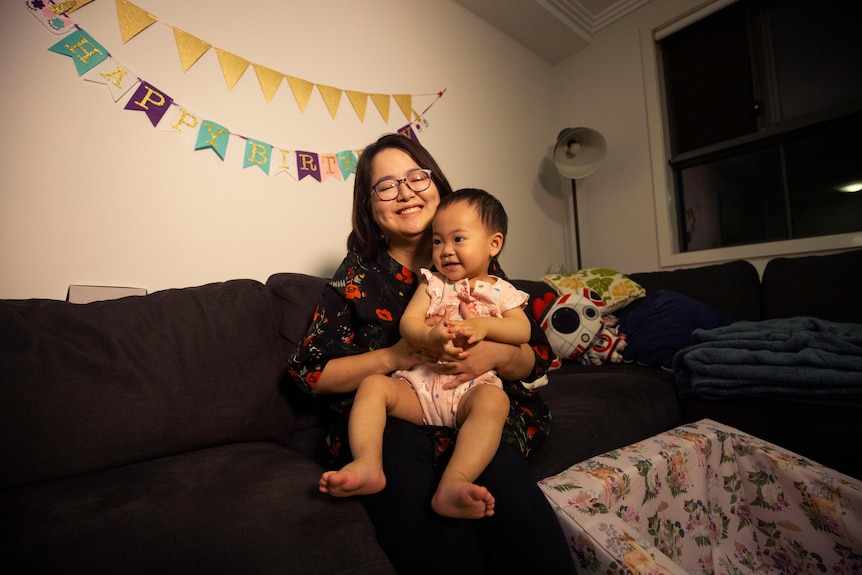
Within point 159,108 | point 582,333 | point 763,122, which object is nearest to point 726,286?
point 582,333

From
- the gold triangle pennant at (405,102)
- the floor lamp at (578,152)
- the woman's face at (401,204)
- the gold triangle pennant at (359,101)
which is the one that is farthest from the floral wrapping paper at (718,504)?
the floor lamp at (578,152)

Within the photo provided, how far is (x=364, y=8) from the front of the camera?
6.93ft

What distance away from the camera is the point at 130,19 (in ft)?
4.60

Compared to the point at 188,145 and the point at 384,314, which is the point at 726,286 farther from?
the point at 188,145

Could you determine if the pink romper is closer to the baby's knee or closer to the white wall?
the baby's knee

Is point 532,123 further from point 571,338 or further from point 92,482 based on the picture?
point 92,482

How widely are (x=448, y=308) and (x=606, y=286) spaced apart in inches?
63.3

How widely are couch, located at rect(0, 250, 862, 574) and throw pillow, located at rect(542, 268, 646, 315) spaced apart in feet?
2.35

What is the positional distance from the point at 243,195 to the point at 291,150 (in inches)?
12.3

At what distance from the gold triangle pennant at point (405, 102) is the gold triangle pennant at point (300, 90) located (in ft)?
1.72

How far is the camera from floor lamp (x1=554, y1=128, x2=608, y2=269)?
281 centimetres

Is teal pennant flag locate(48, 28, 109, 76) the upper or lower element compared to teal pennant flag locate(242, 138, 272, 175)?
upper

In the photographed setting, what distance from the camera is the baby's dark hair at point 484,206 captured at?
993 mm

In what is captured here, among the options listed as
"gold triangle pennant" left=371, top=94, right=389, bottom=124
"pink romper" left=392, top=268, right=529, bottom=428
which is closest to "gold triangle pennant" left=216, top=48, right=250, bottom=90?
"gold triangle pennant" left=371, top=94, right=389, bottom=124
